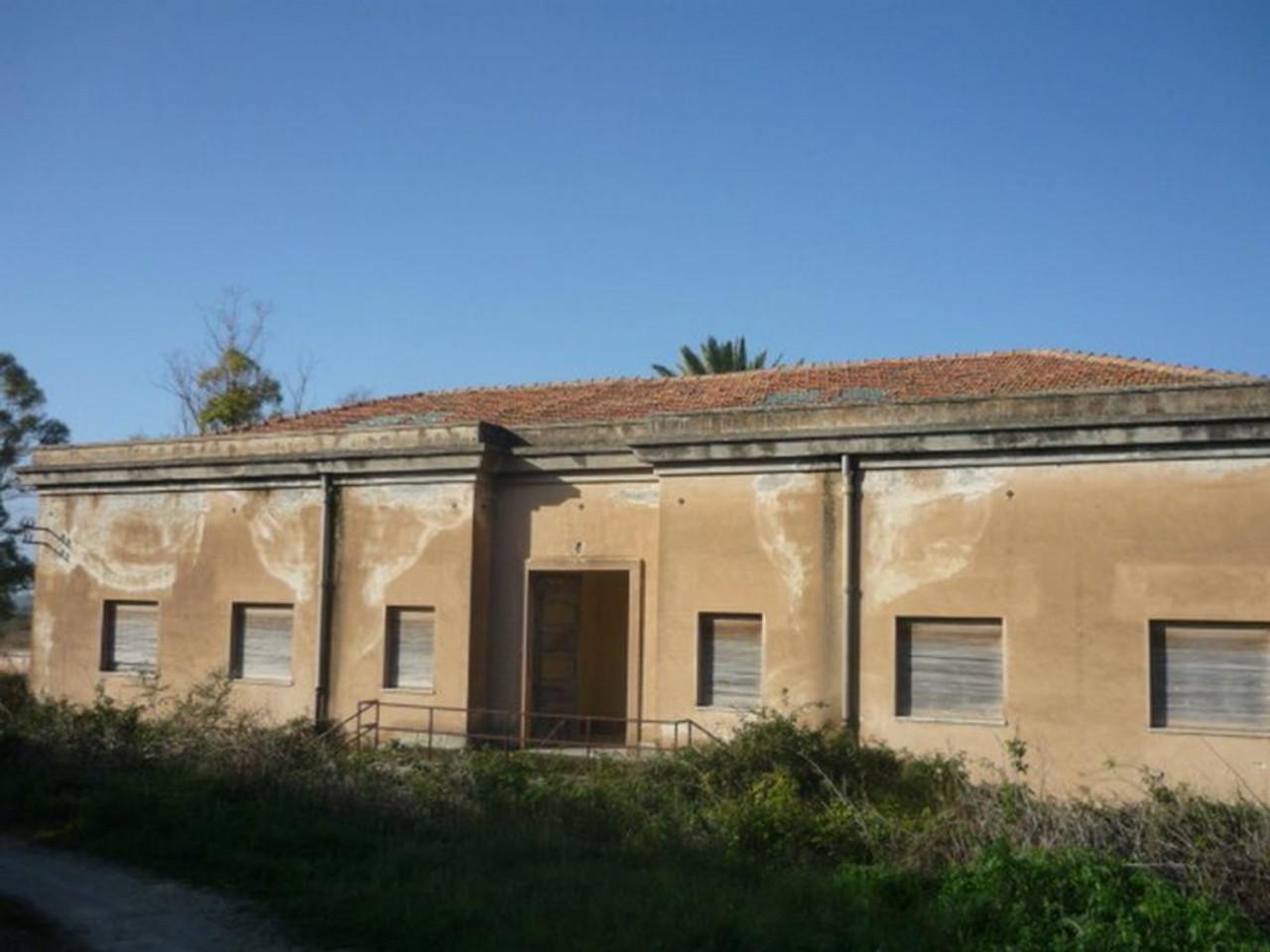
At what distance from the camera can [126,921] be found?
1039 centimetres

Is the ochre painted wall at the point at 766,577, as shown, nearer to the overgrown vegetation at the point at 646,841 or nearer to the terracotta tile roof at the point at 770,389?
the overgrown vegetation at the point at 646,841

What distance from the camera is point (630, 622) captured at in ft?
57.1

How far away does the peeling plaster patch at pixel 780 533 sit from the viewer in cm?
1569

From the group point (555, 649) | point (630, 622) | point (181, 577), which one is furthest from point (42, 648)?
point (630, 622)

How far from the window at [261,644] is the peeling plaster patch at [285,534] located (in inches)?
23.0

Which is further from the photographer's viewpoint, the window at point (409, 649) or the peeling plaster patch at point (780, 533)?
the window at point (409, 649)

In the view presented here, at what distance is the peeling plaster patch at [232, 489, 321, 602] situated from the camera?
19375 mm

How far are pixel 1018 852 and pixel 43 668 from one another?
17841mm

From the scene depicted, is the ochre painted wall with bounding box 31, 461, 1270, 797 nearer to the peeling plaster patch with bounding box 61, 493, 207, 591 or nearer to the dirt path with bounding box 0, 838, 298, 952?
the peeling plaster patch with bounding box 61, 493, 207, 591

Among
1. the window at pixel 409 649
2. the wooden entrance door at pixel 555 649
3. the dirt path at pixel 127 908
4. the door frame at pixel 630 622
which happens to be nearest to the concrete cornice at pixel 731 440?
the door frame at pixel 630 622

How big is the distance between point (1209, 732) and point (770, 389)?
905cm

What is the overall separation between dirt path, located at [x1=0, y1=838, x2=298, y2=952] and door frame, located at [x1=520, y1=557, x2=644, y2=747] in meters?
6.17

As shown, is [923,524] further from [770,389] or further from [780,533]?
[770,389]

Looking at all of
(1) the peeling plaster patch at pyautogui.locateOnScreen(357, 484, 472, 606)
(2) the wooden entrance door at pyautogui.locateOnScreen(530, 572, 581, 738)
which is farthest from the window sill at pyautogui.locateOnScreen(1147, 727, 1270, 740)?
(1) the peeling plaster patch at pyautogui.locateOnScreen(357, 484, 472, 606)
